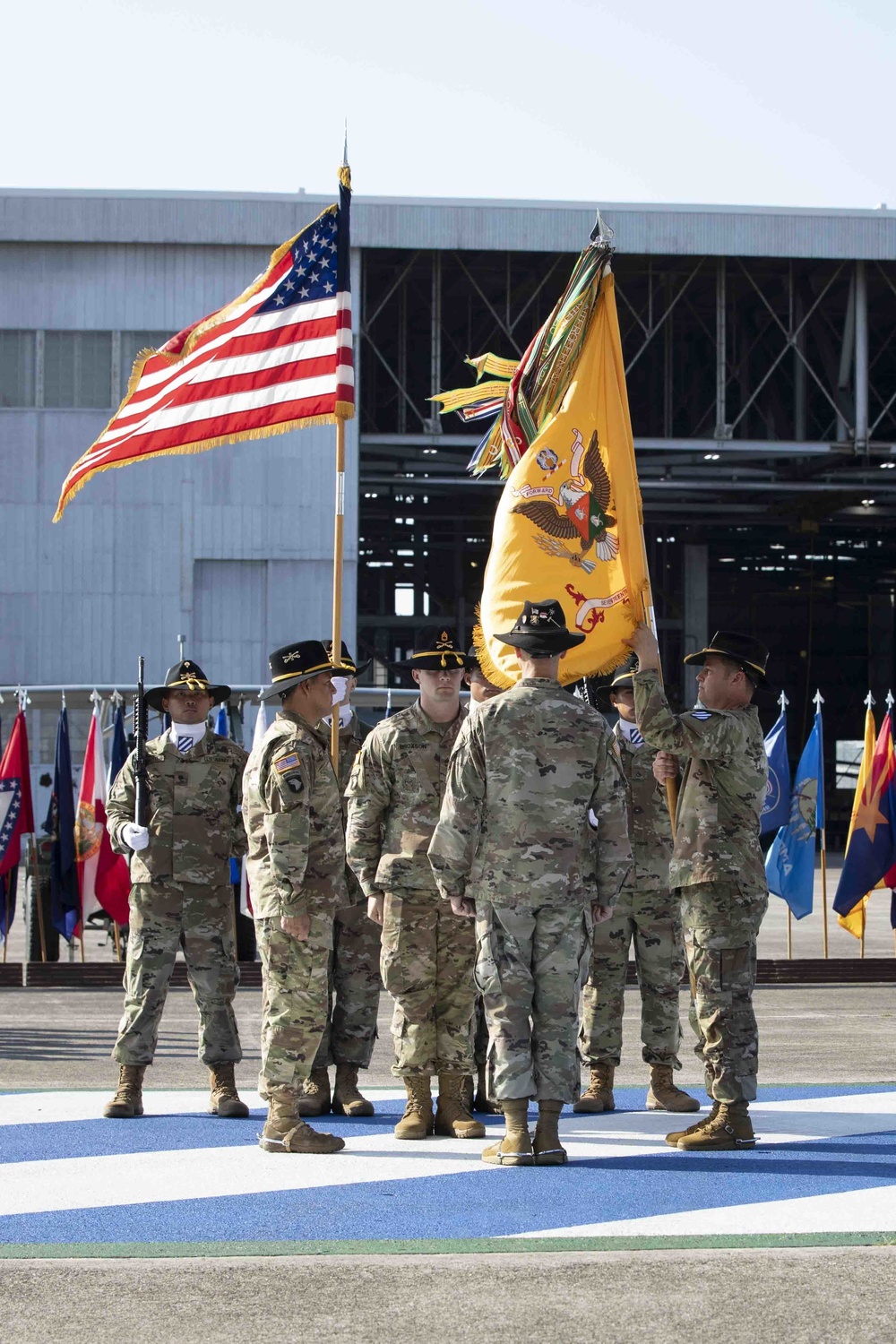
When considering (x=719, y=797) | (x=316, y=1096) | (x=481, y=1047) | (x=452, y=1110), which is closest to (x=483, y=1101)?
(x=481, y=1047)

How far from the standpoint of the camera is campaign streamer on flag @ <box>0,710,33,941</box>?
12430 mm

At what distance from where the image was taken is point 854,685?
151 ft

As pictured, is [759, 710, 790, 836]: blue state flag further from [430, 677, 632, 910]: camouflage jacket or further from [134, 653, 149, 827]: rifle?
[430, 677, 632, 910]: camouflage jacket

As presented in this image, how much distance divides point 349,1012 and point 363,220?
20593 mm

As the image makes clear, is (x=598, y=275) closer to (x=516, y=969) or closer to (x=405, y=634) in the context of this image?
(x=516, y=969)

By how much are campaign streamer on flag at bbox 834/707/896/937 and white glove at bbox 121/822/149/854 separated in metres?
7.74

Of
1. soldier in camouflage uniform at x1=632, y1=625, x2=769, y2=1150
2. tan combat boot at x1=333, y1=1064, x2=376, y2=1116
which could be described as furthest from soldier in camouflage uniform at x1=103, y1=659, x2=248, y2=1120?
soldier in camouflage uniform at x1=632, y1=625, x2=769, y2=1150

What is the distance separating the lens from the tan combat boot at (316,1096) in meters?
6.45

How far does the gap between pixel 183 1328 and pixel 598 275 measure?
4882mm

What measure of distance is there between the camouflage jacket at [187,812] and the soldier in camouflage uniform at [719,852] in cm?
179

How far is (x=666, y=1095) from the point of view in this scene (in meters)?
6.47

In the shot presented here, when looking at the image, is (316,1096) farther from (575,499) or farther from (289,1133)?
(575,499)

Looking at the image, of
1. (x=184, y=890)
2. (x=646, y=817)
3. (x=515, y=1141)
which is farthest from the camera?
(x=646, y=817)

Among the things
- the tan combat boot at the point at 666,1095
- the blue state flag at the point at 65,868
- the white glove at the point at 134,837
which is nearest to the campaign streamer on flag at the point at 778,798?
the blue state flag at the point at 65,868
